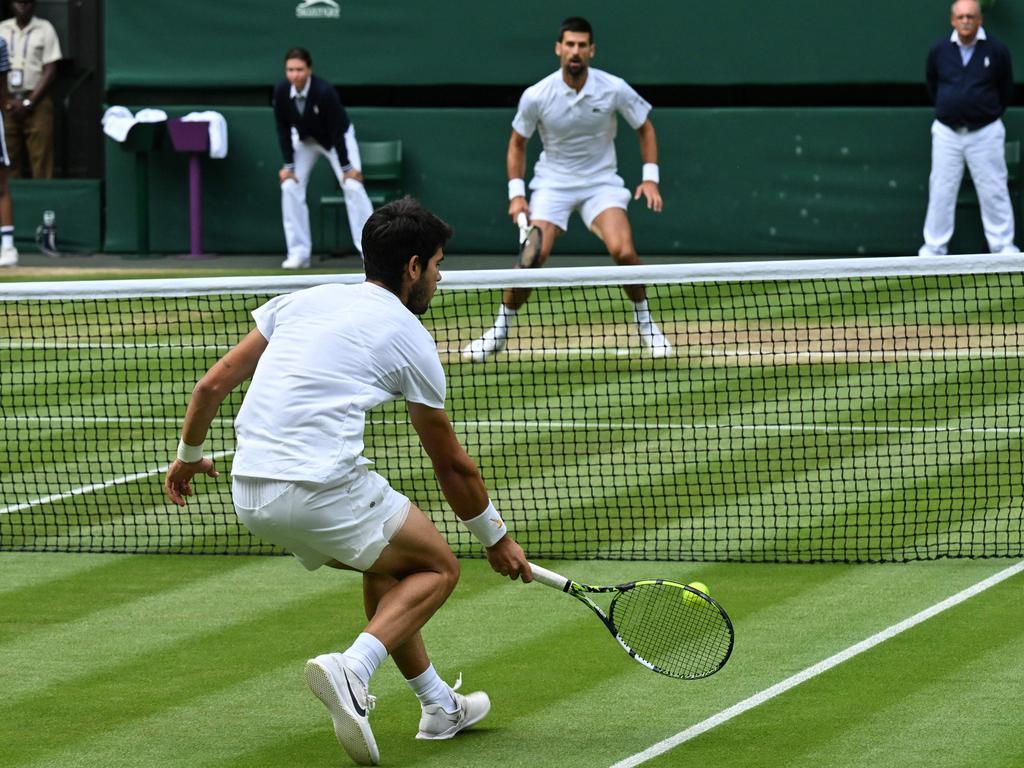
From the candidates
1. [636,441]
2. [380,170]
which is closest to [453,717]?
[636,441]

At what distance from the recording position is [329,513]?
5.70 metres

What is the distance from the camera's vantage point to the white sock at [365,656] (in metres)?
5.64

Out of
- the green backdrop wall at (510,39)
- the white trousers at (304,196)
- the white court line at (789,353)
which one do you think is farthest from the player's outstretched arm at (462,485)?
the green backdrop wall at (510,39)

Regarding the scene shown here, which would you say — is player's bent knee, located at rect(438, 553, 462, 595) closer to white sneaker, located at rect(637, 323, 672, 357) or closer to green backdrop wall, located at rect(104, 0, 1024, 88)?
white sneaker, located at rect(637, 323, 672, 357)

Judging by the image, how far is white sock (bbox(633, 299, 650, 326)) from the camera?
45.6 feet

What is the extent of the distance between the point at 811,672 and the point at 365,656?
6.15 ft

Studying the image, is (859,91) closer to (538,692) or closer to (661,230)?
(661,230)

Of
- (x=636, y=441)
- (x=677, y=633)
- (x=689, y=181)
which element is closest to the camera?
(x=677, y=633)

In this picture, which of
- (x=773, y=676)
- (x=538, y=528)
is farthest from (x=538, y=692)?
(x=538, y=528)

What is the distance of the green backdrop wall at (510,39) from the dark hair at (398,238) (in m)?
14.4

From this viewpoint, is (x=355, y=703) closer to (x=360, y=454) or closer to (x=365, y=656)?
(x=365, y=656)

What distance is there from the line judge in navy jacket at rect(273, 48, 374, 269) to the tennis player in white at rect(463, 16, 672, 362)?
15.5 ft

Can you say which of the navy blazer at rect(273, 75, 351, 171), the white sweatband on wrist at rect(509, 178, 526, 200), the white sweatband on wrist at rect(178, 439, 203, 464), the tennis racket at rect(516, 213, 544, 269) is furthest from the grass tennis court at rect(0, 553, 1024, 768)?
the navy blazer at rect(273, 75, 351, 171)

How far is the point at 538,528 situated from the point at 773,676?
259 centimetres
